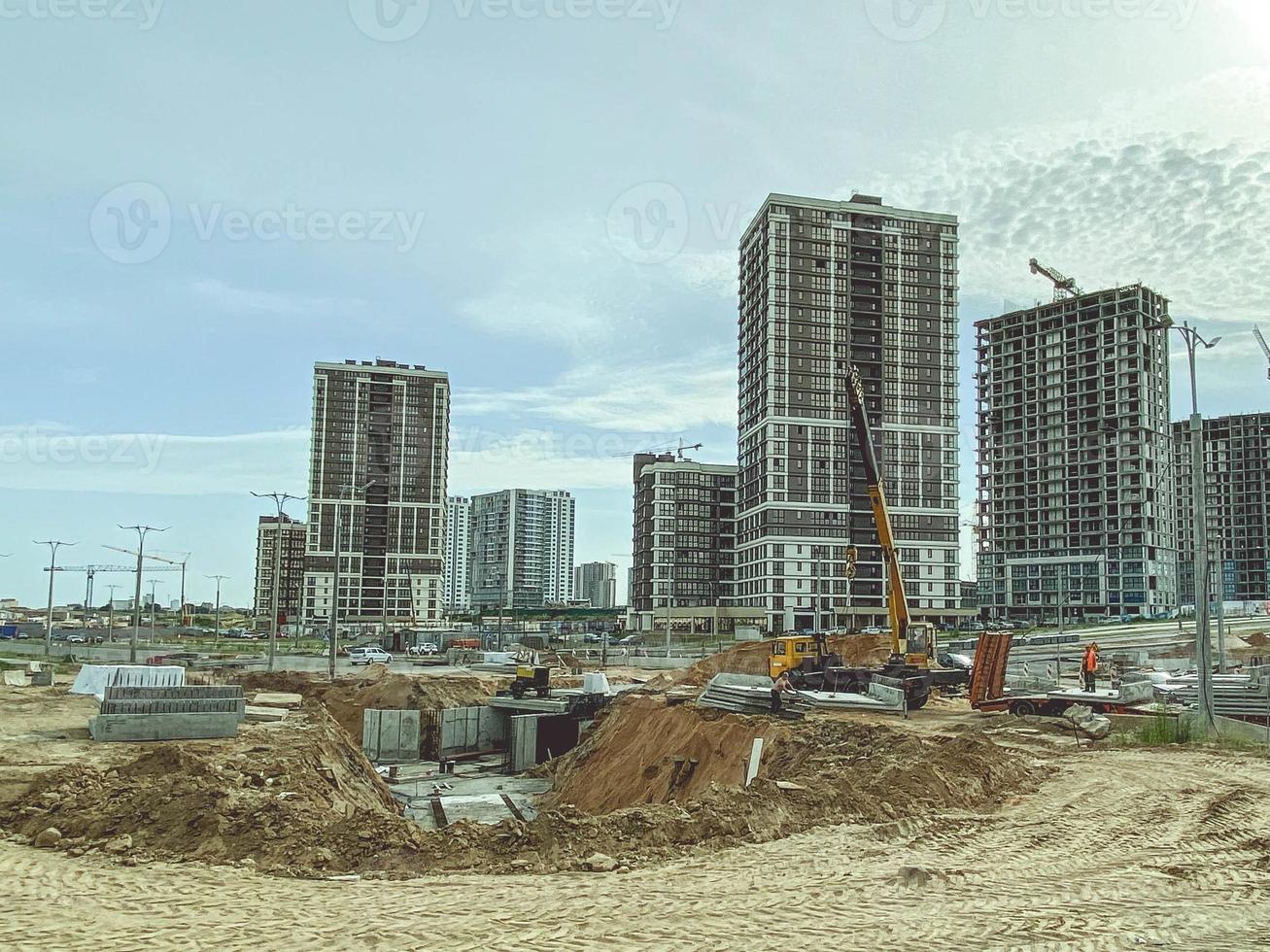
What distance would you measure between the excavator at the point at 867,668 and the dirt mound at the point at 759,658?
1238 cm

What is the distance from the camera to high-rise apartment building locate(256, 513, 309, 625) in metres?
168

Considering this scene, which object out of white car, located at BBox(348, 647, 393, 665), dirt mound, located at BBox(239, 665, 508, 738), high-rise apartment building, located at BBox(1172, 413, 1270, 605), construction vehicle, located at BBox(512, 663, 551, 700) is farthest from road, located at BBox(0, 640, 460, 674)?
high-rise apartment building, located at BBox(1172, 413, 1270, 605)

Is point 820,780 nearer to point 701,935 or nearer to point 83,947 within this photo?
point 701,935

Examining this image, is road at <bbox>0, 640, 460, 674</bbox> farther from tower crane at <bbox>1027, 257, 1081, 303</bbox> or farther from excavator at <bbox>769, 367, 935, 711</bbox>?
tower crane at <bbox>1027, 257, 1081, 303</bbox>

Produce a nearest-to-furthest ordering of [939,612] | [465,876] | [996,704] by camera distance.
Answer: [465,876] → [996,704] → [939,612]

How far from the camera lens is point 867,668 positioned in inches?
1417

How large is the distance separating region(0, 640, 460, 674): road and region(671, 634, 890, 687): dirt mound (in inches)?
602

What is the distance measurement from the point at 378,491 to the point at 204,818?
444 feet

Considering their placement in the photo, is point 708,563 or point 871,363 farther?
point 708,563

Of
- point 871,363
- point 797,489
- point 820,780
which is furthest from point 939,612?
point 820,780

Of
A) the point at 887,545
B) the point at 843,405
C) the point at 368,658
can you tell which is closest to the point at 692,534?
the point at 843,405

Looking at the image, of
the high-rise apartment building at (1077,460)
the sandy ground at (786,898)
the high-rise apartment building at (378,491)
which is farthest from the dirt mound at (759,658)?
the high-rise apartment building at (378,491)

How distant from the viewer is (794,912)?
9305 millimetres

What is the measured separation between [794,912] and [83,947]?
21.3 ft
